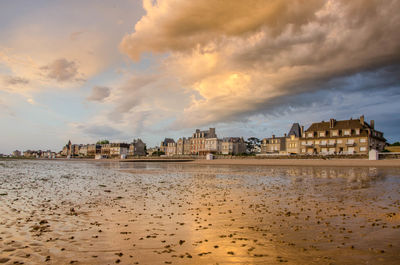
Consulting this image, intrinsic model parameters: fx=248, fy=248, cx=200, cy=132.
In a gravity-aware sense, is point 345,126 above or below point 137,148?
above

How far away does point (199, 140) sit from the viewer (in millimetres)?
143125

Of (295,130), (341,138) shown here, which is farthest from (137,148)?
(341,138)

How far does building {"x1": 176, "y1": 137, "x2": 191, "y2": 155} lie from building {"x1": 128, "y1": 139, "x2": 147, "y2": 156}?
38.2 m

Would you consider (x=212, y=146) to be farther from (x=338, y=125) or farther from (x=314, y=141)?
(x=338, y=125)

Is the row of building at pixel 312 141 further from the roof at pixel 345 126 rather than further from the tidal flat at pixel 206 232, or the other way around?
the tidal flat at pixel 206 232

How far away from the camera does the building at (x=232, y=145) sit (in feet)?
427

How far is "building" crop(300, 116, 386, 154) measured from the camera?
69500 millimetres

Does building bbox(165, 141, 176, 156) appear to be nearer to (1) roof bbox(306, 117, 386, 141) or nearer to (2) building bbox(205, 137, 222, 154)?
(2) building bbox(205, 137, 222, 154)

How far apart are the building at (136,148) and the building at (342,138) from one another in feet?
420

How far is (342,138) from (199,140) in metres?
81.8

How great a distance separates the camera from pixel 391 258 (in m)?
5.04

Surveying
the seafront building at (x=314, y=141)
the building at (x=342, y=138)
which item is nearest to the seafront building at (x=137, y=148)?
the seafront building at (x=314, y=141)

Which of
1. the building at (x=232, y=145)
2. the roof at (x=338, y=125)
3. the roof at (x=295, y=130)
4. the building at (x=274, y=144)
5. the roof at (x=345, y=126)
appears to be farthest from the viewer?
the building at (x=232, y=145)

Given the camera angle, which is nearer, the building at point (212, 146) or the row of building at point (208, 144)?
the row of building at point (208, 144)
